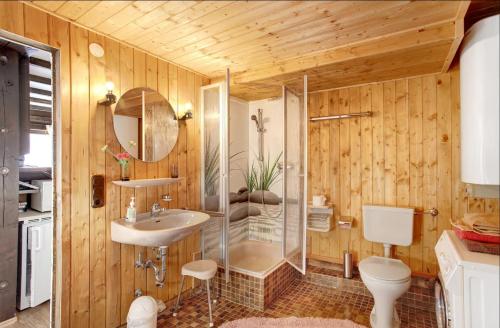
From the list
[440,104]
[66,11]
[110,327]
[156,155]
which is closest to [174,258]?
[110,327]

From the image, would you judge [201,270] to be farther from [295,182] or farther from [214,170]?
[295,182]

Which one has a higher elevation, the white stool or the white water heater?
the white water heater

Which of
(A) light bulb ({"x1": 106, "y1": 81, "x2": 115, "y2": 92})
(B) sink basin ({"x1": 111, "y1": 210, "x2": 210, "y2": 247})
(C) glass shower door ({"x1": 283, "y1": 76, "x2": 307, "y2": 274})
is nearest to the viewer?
(B) sink basin ({"x1": 111, "y1": 210, "x2": 210, "y2": 247})

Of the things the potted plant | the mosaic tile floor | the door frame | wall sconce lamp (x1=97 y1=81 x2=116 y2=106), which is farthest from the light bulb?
the mosaic tile floor

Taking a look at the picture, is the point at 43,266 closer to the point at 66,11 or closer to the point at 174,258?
the point at 174,258

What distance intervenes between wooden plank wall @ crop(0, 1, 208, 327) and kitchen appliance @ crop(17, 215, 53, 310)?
2.55ft

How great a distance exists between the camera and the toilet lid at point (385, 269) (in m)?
2.09

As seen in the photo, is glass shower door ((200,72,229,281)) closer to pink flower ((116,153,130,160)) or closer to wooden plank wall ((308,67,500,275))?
pink flower ((116,153,130,160))

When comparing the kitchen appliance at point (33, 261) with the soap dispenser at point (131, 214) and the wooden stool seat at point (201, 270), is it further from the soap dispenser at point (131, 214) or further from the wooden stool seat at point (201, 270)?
the wooden stool seat at point (201, 270)

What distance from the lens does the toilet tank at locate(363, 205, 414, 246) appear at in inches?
97.9

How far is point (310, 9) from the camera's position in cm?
164

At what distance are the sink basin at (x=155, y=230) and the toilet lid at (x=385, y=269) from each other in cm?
143

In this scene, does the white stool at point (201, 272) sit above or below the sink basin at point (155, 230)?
below

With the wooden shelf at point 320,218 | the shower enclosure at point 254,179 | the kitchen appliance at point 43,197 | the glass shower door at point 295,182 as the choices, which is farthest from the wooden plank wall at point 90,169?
the wooden shelf at point 320,218
